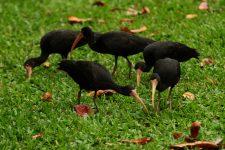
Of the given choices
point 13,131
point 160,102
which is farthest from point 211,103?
point 13,131

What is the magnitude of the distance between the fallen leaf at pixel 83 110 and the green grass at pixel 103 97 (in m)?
0.11

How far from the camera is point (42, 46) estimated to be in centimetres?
1027

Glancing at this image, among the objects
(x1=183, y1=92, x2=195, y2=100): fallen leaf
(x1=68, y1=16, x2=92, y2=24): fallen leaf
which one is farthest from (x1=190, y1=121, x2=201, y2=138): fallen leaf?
(x1=68, y1=16, x2=92, y2=24): fallen leaf

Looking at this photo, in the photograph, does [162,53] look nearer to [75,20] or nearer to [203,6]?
[203,6]

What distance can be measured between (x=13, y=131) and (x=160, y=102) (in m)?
2.11

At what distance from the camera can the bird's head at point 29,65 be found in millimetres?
9836

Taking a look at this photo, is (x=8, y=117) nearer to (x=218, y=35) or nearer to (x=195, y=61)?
(x=195, y=61)

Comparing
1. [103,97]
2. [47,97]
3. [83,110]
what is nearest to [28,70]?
[47,97]

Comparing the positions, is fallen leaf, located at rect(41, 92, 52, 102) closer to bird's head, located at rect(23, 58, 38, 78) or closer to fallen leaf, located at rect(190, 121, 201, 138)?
bird's head, located at rect(23, 58, 38, 78)

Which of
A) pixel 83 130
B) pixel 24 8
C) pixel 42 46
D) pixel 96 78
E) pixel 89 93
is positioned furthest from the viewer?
pixel 24 8

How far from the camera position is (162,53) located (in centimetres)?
873

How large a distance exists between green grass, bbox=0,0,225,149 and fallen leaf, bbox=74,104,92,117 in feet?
0.36

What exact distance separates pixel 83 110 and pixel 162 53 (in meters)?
1.66

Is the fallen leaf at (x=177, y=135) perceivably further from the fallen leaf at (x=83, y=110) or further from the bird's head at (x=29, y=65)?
the bird's head at (x=29, y=65)
